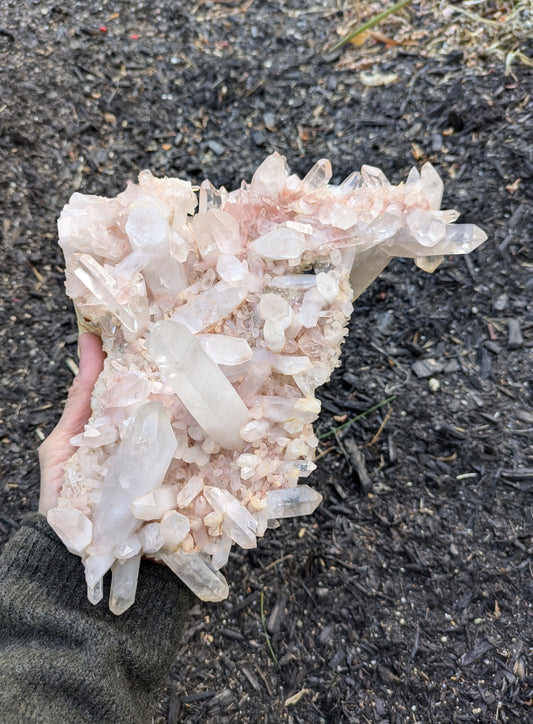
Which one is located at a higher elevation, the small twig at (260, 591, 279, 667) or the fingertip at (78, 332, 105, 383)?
the fingertip at (78, 332, 105, 383)

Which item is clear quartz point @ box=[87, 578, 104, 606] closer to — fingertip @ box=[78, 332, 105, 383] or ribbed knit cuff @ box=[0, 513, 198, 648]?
ribbed knit cuff @ box=[0, 513, 198, 648]

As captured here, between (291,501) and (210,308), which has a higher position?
(210,308)

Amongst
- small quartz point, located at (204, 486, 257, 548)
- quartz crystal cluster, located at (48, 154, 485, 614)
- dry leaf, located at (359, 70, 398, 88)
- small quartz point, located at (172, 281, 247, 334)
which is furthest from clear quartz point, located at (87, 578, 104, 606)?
dry leaf, located at (359, 70, 398, 88)

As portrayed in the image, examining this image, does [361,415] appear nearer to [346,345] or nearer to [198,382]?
[346,345]

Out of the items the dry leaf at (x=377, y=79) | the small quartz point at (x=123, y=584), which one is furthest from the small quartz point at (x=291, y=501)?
the dry leaf at (x=377, y=79)

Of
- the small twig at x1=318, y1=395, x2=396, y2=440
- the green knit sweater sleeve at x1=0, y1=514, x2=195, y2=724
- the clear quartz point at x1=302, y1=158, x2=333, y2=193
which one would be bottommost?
the small twig at x1=318, y1=395, x2=396, y2=440

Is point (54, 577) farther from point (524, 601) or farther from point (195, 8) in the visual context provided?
point (195, 8)

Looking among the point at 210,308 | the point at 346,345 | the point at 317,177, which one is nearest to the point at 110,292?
the point at 210,308
